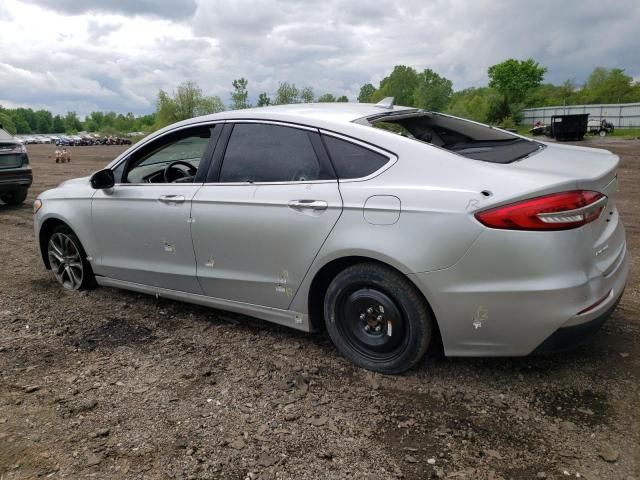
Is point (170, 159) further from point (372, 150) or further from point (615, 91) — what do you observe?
point (615, 91)

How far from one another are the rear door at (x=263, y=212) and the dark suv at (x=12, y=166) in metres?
7.47

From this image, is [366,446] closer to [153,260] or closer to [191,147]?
[153,260]

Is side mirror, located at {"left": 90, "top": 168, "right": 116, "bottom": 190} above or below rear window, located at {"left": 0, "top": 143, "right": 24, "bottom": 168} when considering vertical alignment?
below

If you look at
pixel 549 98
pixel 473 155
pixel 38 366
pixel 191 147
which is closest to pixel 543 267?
pixel 473 155

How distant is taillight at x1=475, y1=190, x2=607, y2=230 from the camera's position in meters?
2.57

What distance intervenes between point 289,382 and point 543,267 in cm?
162

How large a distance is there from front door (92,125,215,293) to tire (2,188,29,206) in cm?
706

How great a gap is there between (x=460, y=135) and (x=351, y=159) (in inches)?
39.0

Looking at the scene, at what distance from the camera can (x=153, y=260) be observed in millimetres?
4109

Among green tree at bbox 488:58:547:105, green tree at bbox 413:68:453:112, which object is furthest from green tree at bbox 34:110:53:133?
green tree at bbox 488:58:547:105

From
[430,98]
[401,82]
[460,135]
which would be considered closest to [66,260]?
[460,135]

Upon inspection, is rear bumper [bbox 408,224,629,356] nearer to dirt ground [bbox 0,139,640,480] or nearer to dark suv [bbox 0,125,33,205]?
dirt ground [bbox 0,139,640,480]

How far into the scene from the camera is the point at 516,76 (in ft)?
277

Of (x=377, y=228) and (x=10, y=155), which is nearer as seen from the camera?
(x=377, y=228)
